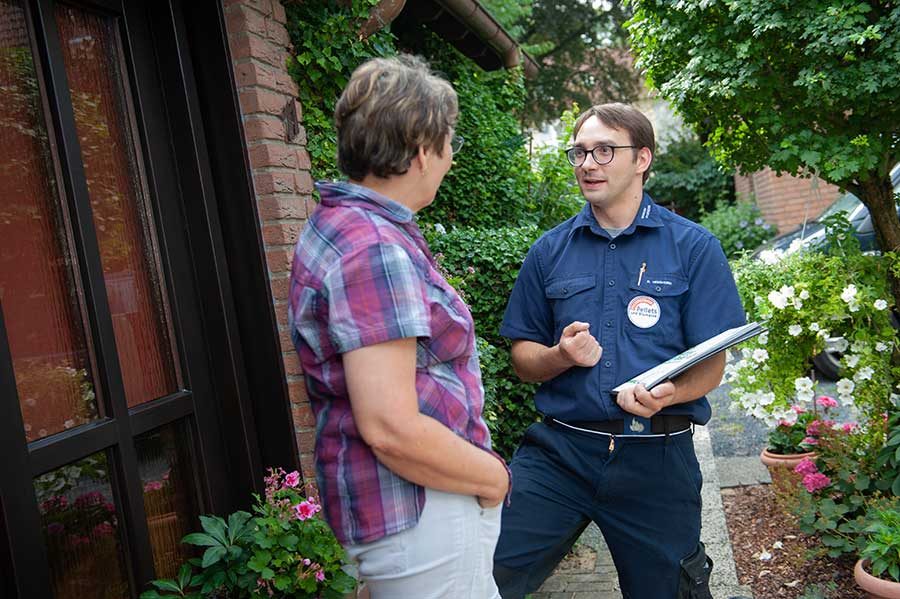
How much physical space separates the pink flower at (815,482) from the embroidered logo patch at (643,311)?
5.74 ft

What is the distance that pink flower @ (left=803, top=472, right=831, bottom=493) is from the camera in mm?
3619

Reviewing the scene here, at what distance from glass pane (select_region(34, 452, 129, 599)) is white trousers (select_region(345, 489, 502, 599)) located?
958mm

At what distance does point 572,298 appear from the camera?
2.58 m

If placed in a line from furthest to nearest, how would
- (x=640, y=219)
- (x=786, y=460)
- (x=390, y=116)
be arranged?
1. (x=786, y=460)
2. (x=640, y=219)
3. (x=390, y=116)

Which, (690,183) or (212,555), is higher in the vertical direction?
(690,183)

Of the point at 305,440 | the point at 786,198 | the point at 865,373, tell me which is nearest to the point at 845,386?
the point at 865,373

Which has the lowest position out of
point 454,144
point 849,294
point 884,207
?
point 849,294

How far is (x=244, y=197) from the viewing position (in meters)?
2.84

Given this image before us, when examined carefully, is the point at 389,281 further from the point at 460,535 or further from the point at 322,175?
the point at 322,175

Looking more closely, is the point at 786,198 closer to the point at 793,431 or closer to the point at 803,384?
the point at 793,431

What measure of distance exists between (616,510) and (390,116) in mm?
1505

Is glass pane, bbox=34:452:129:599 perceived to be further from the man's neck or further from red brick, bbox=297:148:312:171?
the man's neck

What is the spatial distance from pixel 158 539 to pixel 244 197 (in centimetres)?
120

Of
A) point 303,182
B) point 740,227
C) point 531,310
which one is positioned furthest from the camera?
point 740,227
